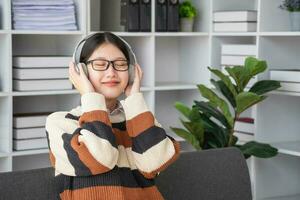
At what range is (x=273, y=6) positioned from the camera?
352 cm

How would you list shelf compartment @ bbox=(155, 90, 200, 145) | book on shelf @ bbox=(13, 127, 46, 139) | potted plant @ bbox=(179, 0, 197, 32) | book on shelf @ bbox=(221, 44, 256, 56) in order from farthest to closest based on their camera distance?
shelf compartment @ bbox=(155, 90, 200, 145) → potted plant @ bbox=(179, 0, 197, 32) → book on shelf @ bbox=(221, 44, 256, 56) → book on shelf @ bbox=(13, 127, 46, 139)

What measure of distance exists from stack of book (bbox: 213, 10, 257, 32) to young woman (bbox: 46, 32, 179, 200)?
6.53 feet

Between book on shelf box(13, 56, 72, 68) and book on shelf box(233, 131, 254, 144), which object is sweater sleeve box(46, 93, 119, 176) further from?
book on shelf box(233, 131, 254, 144)

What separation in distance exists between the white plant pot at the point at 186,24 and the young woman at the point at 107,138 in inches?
85.1

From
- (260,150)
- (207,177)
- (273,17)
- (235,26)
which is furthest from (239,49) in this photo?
(207,177)

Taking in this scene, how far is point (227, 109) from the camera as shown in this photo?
3268 mm

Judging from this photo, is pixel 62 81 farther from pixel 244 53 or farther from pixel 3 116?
pixel 244 53

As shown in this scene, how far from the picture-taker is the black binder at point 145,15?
11.8ft

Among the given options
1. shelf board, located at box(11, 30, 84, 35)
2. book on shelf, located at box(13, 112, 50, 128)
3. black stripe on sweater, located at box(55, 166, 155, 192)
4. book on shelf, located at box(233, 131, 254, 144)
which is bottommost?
book on shelf, located at box(233, 131, 254, 144)

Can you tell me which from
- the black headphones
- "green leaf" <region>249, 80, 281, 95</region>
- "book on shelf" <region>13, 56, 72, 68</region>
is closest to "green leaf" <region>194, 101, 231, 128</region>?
"green leaf" <region>249, 80, 281, 95</region>

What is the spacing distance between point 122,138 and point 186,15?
2234 mm

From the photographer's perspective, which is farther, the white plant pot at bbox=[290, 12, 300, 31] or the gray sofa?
the white plant pot at bbox=[290, 12, 300, 31]

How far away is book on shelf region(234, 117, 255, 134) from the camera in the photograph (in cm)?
367

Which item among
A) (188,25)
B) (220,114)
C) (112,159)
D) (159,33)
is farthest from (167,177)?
(188,25)
